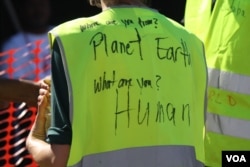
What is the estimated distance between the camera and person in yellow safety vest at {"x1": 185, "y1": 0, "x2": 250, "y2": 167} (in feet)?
10.5

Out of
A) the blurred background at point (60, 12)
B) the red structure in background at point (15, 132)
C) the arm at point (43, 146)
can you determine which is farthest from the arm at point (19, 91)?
the blurred background at point (60, 12)

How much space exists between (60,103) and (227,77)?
88 centimetres

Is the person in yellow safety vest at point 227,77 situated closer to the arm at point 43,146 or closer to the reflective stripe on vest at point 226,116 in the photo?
the reflective stripe on vest at point 226,116

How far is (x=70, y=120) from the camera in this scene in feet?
8.27

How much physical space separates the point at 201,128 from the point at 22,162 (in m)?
2.67

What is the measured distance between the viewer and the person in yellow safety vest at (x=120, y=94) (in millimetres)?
2531

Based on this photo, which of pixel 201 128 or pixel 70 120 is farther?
pixel 201 128

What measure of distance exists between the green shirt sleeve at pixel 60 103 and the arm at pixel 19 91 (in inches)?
21.5

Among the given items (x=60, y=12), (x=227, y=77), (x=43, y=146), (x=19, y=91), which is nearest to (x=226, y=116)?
(x=227, y=77)

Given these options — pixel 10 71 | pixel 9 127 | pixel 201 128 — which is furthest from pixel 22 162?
pixel 201 128

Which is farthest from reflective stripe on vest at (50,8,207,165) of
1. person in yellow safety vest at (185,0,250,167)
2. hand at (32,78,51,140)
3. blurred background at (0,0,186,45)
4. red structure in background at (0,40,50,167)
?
blurred background at (0,0,186,45)

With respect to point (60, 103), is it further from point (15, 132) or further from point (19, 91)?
point (15, 132)

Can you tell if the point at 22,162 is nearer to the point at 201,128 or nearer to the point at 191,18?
the point at 191,18

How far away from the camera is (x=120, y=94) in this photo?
2580 mm
